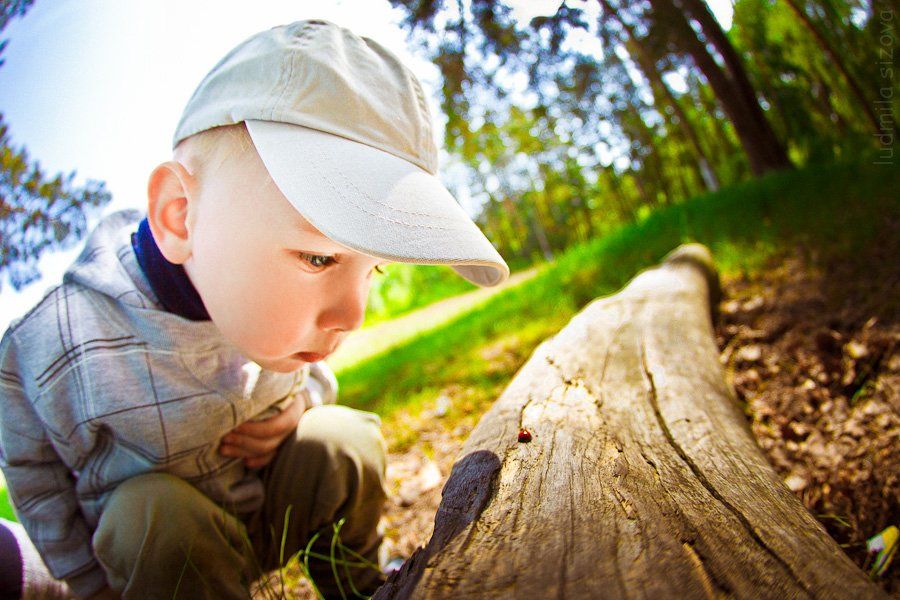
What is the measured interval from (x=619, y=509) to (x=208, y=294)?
96cm

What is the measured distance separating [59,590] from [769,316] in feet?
11.0

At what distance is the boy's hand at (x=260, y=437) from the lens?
1.43 metres

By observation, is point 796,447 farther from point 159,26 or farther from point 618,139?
point 618,139

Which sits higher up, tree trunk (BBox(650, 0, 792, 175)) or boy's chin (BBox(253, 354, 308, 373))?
tree trunk (BBox(650, 0, 792, 175))

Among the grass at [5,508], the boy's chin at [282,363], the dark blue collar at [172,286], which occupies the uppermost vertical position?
the dark blue collar at [172,286]

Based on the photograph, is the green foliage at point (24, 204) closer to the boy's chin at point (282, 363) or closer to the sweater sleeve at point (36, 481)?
the sweater sleeve at point (36, 481)

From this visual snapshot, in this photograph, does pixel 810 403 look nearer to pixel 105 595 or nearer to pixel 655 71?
pixel 105 595

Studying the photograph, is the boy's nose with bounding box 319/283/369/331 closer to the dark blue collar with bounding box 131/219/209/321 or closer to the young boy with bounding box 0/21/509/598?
the young boy with bounding box 0/21/509/598

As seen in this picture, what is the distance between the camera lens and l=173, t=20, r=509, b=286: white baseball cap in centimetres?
96

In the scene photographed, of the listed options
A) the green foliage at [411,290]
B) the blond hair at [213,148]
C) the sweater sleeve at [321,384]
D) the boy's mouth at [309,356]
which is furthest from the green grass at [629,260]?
the green foliage at [411,290]

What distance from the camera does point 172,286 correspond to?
122cm

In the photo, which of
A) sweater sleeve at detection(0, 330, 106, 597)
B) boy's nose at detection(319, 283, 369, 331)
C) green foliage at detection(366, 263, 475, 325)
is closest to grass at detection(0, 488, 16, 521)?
sweater sleeve at detection(0, 330, 106, 597)

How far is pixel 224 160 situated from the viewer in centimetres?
106

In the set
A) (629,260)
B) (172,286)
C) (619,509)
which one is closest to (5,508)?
(172,286)
